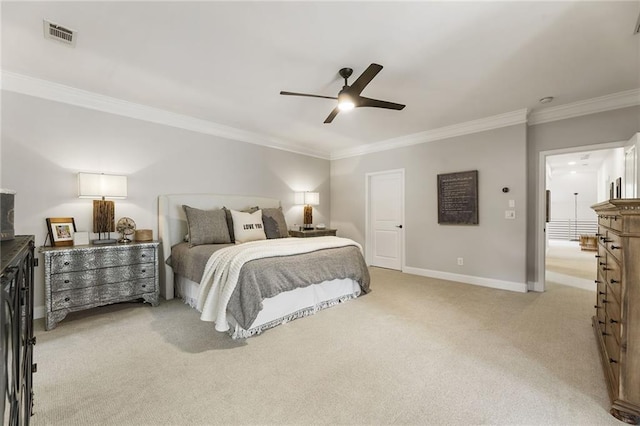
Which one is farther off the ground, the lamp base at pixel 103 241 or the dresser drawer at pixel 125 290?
the lamp base at pixel 103 241

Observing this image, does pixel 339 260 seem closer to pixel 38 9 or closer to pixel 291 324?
pixel 291 324

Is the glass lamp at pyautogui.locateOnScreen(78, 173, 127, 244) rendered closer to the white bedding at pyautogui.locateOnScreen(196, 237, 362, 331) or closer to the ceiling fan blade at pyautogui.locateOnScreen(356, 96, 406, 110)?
the white bedding at pyautogui.locateOnScreen(196, 237, 362, 331)

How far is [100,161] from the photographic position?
11.2 ft

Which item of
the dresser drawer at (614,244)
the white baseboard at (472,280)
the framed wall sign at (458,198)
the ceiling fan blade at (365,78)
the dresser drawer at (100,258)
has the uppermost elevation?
the ceiling fan blade at (365,78)

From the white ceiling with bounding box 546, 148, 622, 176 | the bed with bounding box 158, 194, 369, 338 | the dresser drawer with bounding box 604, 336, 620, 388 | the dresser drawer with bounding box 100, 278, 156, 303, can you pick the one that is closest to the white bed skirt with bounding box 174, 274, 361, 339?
the bed with bounding box 158, 194, 369, 338

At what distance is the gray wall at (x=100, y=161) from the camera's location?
9.68 ft

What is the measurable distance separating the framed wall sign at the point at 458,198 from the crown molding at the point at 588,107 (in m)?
1.06

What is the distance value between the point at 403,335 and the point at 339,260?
114 cm

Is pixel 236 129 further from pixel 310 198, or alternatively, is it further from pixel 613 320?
pixel 613 320

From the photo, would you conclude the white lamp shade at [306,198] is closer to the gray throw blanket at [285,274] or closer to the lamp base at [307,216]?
the lamp base at [307,216]

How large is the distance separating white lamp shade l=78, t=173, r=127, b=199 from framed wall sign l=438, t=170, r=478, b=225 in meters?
4.44

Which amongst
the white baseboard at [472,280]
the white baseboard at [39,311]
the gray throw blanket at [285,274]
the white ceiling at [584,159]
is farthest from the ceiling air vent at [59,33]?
the white ceiling at [584,159]

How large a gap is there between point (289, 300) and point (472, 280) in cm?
300

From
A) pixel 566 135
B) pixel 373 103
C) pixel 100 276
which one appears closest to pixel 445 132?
pixel 566 135
